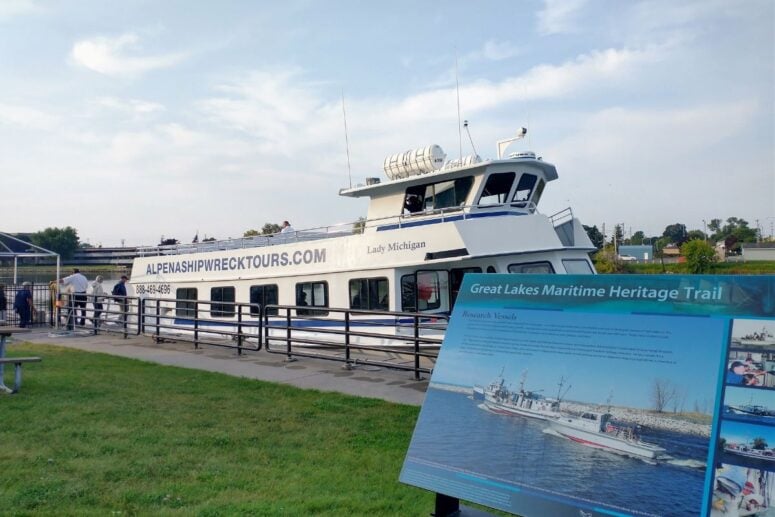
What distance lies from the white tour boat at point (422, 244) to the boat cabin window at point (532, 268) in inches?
0.8

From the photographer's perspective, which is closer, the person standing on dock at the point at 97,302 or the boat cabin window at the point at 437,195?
the boat cabin window at the point at 437,195

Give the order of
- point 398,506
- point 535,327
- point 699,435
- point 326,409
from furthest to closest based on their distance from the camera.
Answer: point 326,409
point 398,506
point 535,327
point 699,435

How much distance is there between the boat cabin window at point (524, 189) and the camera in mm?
13633

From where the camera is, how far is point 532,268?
41.1ft

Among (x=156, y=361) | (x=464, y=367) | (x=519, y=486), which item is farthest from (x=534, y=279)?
(x=156, y=361)

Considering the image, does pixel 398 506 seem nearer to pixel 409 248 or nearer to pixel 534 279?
pixel 534 279

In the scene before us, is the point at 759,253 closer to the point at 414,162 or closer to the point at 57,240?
the point at 414,162

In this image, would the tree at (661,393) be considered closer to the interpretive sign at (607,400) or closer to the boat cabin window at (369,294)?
the interpretive sign at (607,400)

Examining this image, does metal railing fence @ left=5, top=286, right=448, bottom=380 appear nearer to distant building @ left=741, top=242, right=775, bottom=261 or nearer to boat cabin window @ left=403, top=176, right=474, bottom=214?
boat cabin window @ left=403, top=176, right=474, bottom=214

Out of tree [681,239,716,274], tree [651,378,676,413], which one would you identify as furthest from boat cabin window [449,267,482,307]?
tree [681,239,716,274]

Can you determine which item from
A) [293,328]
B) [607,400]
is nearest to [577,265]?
[293,328]

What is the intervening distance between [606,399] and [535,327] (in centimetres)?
55

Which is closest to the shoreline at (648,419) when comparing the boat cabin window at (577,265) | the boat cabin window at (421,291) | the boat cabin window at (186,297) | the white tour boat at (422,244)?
the white tour boat at (422,244)

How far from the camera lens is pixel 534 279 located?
3393 millimetres
